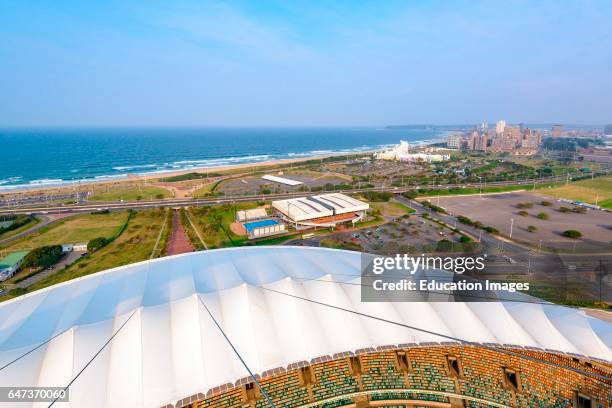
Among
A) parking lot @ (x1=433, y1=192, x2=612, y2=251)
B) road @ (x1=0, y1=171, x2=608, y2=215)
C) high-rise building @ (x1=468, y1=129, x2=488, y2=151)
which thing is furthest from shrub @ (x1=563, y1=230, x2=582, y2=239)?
high-rise building @ (x1=468, y1=129, x2=488, y2=151)

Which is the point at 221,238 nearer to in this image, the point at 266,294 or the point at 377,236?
the point at 377,236

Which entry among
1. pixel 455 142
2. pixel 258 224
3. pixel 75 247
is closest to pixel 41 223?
pixel 75 247

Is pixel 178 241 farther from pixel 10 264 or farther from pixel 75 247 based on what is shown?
pixel 10 264

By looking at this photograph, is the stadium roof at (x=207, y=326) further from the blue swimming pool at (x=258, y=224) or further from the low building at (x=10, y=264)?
the blue swimming pool at (x=258, y=224)

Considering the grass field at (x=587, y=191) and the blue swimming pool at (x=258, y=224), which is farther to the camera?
the grass field at (x=587, y=191)

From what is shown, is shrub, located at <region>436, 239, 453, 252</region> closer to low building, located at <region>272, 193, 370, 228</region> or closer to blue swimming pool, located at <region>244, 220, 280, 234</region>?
low building, located at <region>272, 193, 370, 228</region>

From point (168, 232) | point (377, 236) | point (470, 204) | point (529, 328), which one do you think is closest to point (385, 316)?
point (529, 328)

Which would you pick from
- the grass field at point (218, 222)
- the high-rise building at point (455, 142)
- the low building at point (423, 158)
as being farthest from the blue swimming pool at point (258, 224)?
the high-rise building at point (455, 142)

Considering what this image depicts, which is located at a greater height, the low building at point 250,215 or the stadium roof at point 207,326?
the stadium roof at point 207,326
